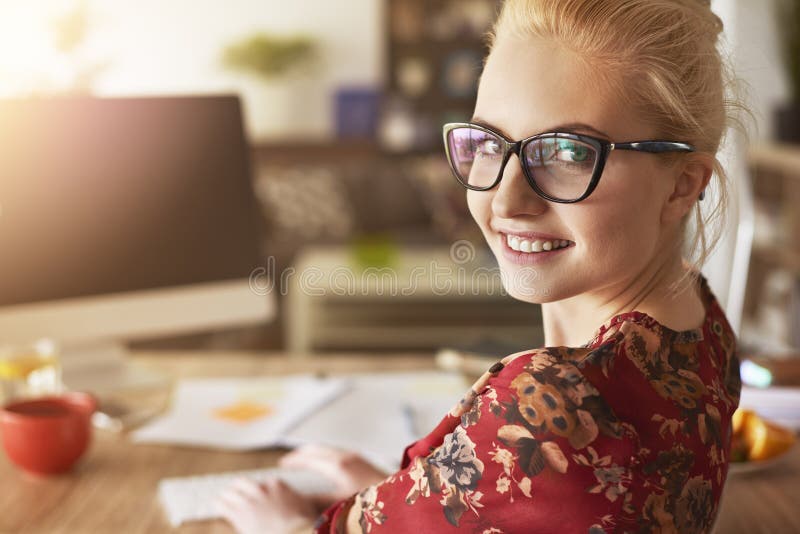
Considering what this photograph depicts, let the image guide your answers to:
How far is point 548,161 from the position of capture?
71 centimetres

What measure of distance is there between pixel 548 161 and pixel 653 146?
0.27 feet

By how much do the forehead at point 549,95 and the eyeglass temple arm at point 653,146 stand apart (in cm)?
1

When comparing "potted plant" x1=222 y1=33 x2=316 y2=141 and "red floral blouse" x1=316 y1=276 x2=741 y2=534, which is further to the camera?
"potted plant" x1=222 y1=33 x2=316 y2=141

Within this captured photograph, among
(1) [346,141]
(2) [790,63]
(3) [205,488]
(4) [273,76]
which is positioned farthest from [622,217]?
(4) [273,76]

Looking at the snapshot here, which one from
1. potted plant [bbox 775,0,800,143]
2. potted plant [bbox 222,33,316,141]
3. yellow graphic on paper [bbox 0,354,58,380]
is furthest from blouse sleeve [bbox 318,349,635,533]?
potted plant [bbox 222,33,316,141]

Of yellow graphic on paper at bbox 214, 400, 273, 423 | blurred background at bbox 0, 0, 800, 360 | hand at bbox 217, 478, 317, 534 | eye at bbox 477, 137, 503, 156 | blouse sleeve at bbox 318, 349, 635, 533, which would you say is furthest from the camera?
blurred background at bbox 0, 0, 800, 360

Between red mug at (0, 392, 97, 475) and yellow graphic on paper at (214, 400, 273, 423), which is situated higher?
red mug at (0, 392, 97, 475)

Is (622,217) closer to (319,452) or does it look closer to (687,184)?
(687,184)

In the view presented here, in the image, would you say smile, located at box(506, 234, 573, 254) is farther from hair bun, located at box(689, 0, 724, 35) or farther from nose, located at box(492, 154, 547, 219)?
hair bun, located at box(689, 0, 724, 35)

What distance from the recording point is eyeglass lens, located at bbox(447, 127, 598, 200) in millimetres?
695

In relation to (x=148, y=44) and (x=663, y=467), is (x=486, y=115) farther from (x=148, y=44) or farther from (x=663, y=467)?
(x=148, y=44)

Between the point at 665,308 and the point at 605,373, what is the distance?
141 mm

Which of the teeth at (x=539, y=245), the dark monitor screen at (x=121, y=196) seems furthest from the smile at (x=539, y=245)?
the dark monitor screen at (x=121, y=196)

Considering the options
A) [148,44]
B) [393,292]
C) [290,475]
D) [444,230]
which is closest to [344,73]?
[148,44]
